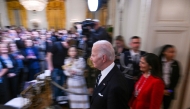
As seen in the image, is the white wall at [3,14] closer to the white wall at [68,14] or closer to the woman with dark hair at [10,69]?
the white wall at [68,14]

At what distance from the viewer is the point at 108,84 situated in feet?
3.98

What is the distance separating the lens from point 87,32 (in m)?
3.82

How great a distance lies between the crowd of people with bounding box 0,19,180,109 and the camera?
1235 mm

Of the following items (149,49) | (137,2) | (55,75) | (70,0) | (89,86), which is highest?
(70,0)

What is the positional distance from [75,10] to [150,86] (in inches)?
394

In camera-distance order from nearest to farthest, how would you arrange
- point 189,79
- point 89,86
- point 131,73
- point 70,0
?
1. point 131,73
2. point 189,79
3. point 89,86
4. point 70,0

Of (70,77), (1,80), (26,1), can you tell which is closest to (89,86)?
(70,77)

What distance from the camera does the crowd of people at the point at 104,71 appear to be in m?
1.24

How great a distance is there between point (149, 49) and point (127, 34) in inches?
50.9

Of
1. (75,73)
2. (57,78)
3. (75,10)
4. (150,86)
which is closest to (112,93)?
(150,86)

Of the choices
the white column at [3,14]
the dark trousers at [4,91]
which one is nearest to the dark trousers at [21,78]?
the dark trousers at [4,91]

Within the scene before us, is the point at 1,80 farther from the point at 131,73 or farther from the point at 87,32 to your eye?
the point at 131,73

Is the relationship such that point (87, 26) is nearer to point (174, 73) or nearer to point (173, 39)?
point (173, 39)

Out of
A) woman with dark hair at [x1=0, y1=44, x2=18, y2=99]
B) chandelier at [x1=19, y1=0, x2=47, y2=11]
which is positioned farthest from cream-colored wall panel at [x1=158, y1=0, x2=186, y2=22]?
chandelier at [x1=19, y1=0, x2=47, y2=11]
